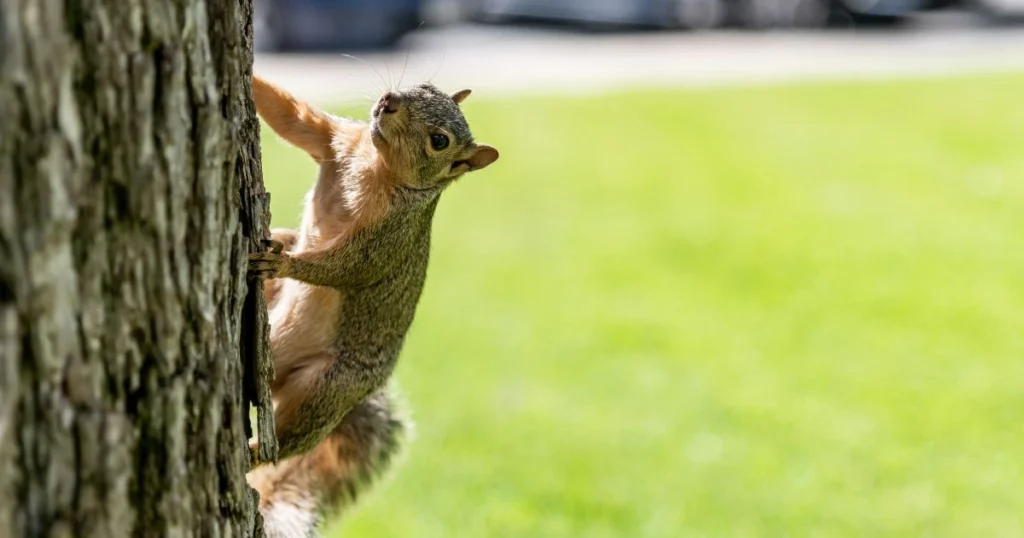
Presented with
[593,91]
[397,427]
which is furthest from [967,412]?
[593,91]

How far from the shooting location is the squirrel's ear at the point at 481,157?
303cm

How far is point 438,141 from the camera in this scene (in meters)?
2.95

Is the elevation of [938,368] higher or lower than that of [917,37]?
lower

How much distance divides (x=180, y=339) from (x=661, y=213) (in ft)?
21.8

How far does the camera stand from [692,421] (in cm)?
512

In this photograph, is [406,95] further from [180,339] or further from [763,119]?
[763,119]

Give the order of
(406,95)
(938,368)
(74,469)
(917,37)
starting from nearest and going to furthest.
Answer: (74,469) < (406,95) < (938,368) < (917,37)

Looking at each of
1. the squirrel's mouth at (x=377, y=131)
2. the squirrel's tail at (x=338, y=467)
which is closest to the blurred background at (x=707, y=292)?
the squirrel's tail at (x=338, y=467)

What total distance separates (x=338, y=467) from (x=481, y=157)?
822mm

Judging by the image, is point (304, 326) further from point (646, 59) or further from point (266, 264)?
point (646, 59)

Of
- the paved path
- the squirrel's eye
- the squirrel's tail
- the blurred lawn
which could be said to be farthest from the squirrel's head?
the paved path

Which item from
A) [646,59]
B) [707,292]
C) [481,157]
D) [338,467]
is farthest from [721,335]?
[646,59]

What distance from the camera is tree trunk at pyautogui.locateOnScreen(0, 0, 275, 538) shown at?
1.51 m

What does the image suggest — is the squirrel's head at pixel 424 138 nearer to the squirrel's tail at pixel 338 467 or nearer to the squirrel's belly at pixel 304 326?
the squirrel's belly at pixel 304 326
